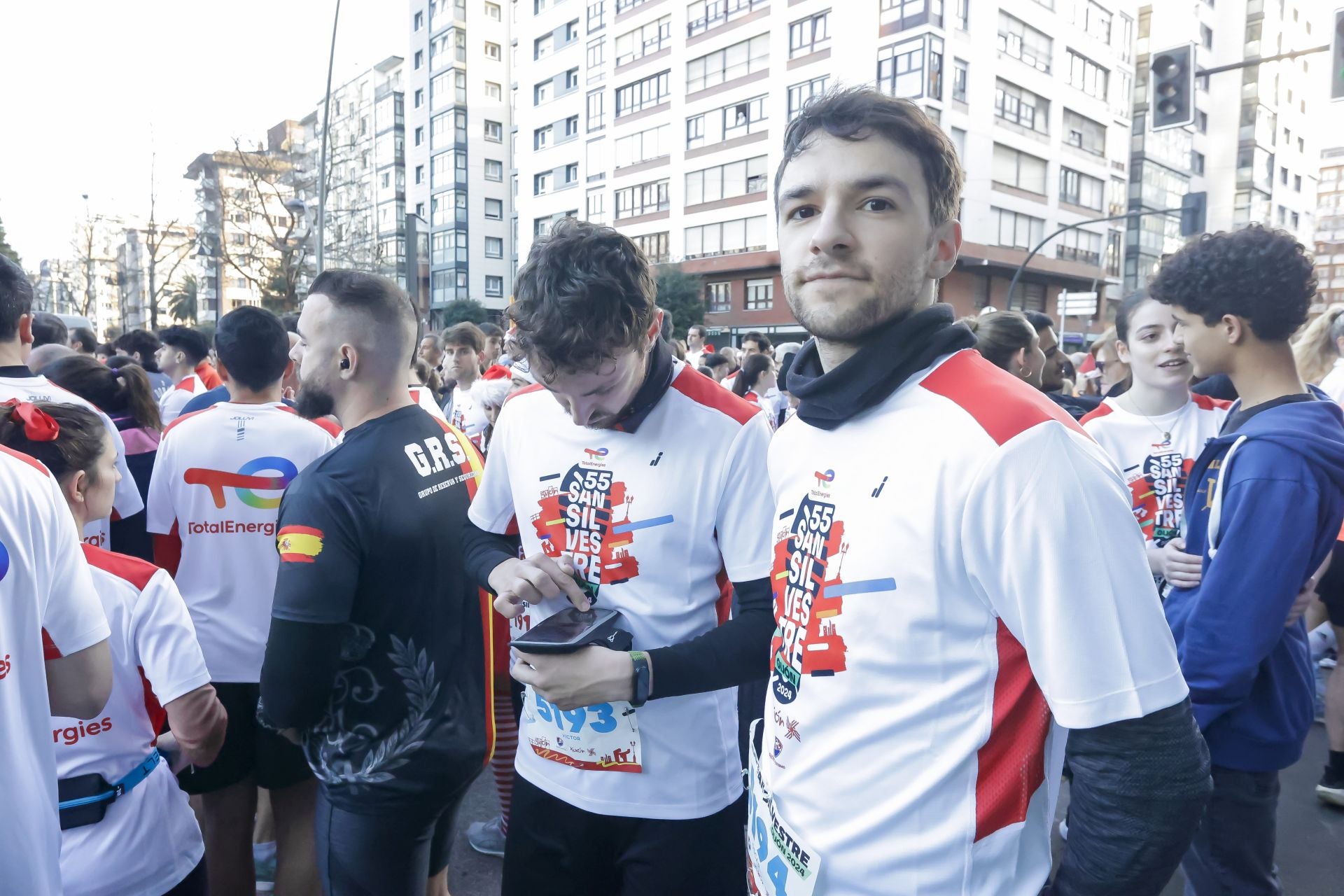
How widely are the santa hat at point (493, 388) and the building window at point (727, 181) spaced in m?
28.7

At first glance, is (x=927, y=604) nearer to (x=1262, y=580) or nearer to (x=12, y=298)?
(x=1262, y=580)

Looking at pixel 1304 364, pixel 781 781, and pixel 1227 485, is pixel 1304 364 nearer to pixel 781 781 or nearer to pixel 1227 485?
pixel 1227 485

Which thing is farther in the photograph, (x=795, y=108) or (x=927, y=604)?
(x=795, y=108)

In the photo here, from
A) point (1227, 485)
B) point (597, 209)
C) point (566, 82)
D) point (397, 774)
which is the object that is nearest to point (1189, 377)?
point (1227, 485)

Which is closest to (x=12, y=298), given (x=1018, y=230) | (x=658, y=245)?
(x=658, y=245)

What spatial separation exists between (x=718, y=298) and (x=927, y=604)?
118 feet

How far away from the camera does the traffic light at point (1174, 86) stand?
34.0 feet

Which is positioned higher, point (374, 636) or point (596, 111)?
point (596, 111)

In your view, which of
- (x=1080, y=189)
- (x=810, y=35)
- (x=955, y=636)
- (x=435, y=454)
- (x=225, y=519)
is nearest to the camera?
(x=955, y=636)

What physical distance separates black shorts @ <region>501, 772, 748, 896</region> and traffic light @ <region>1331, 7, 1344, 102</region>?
11.5m

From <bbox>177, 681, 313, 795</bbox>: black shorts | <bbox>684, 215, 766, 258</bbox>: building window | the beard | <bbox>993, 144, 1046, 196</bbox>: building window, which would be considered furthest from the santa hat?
<bbox>993, 144, 1046, 196</bbox>: building window

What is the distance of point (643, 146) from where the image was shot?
37.9 metres

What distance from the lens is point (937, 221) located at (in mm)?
1471

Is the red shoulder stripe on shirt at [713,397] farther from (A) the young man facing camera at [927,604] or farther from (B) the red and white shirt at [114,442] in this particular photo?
(B) the red and white shirt at [114,442]
